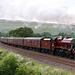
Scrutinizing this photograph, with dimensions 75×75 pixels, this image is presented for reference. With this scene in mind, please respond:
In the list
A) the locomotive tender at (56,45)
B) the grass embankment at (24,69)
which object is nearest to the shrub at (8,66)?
the grass embankment at (24,69)

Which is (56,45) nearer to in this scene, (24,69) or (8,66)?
(8,66)

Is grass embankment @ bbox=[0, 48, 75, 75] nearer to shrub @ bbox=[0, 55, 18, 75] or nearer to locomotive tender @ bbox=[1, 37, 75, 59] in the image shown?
shrub @ bbox=[0, 55, 18, 75]

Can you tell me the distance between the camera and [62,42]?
2148 centimetres

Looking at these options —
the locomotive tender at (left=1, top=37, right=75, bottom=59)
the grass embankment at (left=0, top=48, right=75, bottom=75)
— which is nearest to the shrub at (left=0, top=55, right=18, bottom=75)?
the grass embankment at (left=0, top=48, right=75, bottom=75)

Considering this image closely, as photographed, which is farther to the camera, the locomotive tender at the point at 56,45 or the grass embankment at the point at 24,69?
the locomotive tender at the point at 56,45

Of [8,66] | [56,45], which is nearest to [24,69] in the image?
[8,66]

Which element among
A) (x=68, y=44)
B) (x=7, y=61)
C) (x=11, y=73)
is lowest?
(x=11, y=73)

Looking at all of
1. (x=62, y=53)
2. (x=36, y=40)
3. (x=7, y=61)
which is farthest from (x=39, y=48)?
(x=7, y=61)

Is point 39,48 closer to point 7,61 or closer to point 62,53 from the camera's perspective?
point 62,53

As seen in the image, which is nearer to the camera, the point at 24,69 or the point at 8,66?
the point at 24,69

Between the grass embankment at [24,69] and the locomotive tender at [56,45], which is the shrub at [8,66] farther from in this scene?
the locomotive tender at [56,45]

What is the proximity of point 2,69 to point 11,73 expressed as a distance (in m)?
1.00

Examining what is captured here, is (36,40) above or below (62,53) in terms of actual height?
above

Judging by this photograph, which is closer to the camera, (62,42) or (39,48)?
(62,42)
